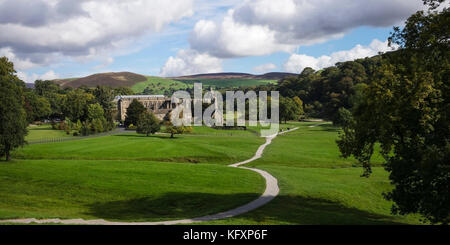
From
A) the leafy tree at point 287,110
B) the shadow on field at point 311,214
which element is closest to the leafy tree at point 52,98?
the leafy tree at point 287,110

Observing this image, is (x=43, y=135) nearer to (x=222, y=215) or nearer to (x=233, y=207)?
(x=233, y=207)

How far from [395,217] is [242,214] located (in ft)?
37.9

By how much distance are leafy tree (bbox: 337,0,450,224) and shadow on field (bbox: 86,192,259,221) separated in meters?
11.0

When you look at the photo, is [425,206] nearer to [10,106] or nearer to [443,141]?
[443,141]

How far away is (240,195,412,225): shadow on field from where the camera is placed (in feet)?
67.8

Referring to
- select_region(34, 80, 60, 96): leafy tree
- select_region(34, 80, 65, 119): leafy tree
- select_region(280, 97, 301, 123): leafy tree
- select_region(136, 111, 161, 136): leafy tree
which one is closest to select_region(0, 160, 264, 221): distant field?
select_region(136, 111, 161, 136): leafy tree

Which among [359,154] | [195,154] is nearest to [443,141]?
[359,154]

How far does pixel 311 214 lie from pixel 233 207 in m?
5.26

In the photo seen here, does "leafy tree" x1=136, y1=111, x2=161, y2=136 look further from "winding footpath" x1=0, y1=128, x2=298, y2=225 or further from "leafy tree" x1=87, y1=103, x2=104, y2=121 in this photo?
"winding footpath" x1=0, y1=128, x2=298, y2=225

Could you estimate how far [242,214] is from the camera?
22031 mm

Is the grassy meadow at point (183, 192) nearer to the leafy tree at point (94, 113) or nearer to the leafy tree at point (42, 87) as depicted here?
the leafy tree at point (94, 113)

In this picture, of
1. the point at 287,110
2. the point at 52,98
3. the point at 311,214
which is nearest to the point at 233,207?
the point at 311,214

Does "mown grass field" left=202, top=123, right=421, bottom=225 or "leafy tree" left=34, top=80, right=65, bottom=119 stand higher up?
"leafy tree" left=34, top=80, right=65, bottom=119

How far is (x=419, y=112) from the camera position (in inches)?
740
